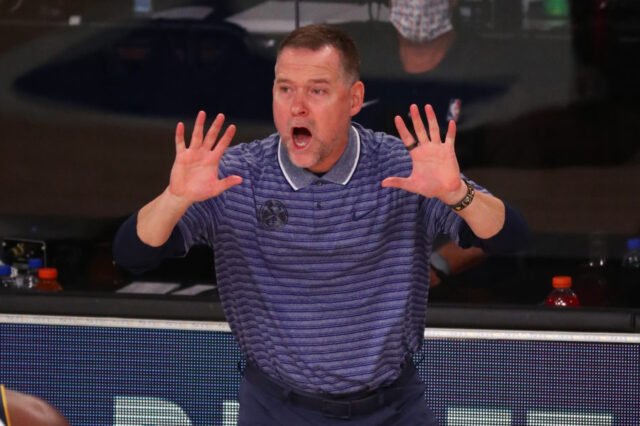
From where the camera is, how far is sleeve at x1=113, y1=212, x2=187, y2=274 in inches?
144

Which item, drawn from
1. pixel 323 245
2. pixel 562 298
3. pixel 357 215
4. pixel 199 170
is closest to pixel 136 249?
pixel 199 170

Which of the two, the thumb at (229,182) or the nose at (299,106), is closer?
the thumb at (229,182)

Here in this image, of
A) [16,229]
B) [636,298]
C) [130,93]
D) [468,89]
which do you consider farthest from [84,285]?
[636,298]

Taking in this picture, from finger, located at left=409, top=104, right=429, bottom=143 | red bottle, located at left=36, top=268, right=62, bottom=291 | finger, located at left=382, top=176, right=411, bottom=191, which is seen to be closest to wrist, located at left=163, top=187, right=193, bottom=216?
finger, located at left=382, top=176, right=411, bottom=191

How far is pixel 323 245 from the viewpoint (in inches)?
150

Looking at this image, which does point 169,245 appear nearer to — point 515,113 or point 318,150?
point 318,150

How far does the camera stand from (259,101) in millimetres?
6199

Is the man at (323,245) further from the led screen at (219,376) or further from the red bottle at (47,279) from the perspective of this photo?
the red bottle at (47,279)

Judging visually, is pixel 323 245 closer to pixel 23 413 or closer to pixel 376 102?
pixel 23 413

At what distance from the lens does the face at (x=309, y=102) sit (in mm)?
3785

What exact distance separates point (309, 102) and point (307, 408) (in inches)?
35.5

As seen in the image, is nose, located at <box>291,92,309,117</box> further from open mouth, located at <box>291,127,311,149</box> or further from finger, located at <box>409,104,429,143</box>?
finger, located at <box>409,104,429,143</box>

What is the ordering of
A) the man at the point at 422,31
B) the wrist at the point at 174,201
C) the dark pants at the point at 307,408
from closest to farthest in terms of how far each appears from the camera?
the wrist at the point at 174,201, the dark pants at the point at 307,408, the man at the point at 422,31

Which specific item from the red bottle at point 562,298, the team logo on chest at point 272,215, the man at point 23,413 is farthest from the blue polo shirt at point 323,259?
the red bottle at point 562,298
